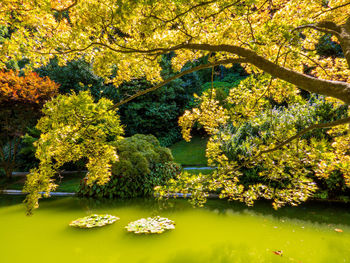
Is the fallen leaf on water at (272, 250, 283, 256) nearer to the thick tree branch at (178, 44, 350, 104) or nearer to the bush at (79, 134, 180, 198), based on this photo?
the thick tree branch at (178, 44, 350, 104)

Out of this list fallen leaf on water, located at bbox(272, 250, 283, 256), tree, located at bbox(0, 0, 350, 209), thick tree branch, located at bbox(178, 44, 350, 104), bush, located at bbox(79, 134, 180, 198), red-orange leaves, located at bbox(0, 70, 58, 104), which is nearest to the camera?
thick tree branch, located at bbox(178, 44, 350, 104)

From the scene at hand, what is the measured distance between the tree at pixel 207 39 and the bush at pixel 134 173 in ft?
11.2

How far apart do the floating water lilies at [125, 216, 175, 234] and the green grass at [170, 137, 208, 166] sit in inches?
183

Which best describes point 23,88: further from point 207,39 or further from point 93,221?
point 207,39

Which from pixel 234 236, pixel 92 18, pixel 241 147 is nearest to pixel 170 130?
pixel 241 147

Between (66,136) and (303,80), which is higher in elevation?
(303,80)

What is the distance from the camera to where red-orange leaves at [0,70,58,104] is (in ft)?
20.5

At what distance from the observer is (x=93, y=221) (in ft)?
12.4

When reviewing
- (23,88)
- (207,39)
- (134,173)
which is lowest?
(134,173)

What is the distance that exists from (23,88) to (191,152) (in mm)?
7370

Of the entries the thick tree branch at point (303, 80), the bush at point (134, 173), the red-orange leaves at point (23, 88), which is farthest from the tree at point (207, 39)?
the red-orange leaves at point (23, 88)

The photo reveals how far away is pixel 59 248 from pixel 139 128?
8.05 meters

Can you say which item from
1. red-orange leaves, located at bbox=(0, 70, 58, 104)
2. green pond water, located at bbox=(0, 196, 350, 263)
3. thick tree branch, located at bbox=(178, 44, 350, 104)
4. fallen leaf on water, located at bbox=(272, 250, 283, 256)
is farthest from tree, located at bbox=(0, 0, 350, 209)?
red-orange leaves, located at bbox=(0, 70, 58, 104)

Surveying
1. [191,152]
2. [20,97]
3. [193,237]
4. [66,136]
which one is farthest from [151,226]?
[20,97]
